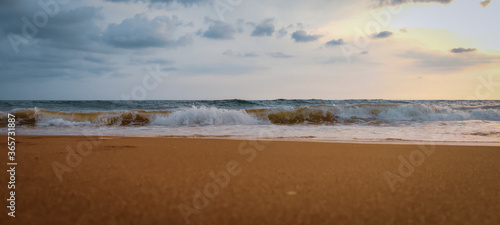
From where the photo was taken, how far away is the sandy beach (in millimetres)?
1519

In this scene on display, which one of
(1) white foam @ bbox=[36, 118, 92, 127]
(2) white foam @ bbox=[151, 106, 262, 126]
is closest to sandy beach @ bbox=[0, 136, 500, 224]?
(2) white foam @ bbox=[151, 106, 262, 126]

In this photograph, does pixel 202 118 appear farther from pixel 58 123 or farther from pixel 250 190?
pixel 250 190

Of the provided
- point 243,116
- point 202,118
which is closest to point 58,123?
point 202,118

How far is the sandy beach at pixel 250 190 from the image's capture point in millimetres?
1519

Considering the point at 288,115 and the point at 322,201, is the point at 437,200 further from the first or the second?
the point at 288,115

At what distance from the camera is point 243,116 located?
12.2m

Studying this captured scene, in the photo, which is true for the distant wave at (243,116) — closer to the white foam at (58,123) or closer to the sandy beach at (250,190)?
the white foam at (58,123)

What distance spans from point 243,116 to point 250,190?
33.9 feet

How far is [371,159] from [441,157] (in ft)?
3.13

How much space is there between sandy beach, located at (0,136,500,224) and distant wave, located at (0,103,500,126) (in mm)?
8276

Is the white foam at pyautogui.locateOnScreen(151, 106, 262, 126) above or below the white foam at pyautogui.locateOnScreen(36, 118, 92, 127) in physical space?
above

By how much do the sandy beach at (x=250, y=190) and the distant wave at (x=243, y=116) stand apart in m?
8.28

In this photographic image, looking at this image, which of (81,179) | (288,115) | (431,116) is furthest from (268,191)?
(431,116)

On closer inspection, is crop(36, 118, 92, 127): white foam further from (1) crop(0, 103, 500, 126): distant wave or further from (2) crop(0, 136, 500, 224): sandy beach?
(2) crop(0, 136, 500, 224): sandy beach
